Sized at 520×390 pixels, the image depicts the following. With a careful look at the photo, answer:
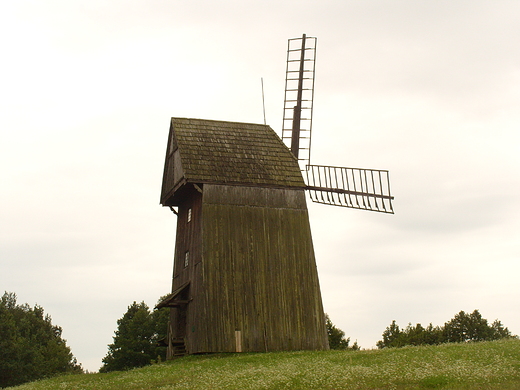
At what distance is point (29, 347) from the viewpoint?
51969 millimetres

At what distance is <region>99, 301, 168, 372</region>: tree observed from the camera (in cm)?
6306

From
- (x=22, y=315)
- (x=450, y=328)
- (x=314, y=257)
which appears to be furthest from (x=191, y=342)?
(x=22, y=315)

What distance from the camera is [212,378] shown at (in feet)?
64.2

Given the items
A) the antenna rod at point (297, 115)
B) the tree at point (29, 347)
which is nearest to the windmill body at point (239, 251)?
the antenna rod at point (297, 115)

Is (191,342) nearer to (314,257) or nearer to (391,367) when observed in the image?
→ (314,257)

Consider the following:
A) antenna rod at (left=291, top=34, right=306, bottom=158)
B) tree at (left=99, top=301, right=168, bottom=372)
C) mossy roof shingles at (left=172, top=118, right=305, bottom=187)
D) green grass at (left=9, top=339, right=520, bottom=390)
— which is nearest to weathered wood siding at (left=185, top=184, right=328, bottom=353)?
mossy roof shingles at (left=172, top=118, right=305, bottom=187)

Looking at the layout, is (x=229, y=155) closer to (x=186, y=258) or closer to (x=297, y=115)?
(x=186, y=258)

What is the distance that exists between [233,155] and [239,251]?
15.9 feet

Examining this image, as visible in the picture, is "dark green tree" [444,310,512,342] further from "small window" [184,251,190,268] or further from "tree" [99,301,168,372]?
"small window" [184,251,190,268]

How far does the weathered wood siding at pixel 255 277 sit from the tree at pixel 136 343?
3736 cm

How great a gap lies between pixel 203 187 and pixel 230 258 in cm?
344

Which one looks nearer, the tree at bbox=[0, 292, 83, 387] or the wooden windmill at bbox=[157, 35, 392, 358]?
the wooden windmill at bbox=[157, 35, 392, 358]

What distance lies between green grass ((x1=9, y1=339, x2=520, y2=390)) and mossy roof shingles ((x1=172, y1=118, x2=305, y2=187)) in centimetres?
816

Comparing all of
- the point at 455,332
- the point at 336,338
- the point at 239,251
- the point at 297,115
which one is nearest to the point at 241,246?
the point at 239,251
